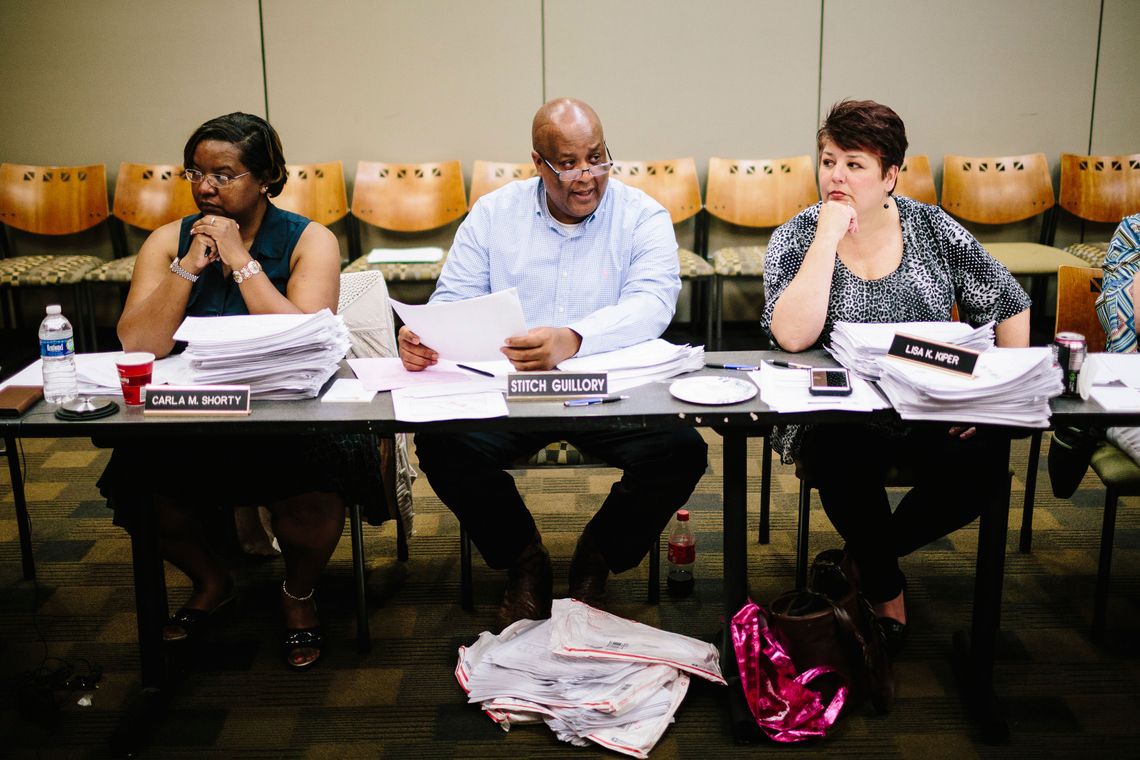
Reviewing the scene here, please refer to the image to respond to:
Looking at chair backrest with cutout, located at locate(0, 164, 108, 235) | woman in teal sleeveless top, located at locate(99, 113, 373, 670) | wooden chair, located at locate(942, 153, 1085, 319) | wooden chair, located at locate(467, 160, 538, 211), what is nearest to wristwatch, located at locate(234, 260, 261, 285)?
woman in teal sleeveless top, located at locate(99, 113, 373, 670)

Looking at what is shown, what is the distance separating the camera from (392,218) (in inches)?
192

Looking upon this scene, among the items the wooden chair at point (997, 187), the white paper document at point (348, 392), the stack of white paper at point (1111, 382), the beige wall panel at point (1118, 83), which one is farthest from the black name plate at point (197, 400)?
the beige wall panel at point (1118, 83)

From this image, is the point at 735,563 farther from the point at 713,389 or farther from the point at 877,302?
the point at 877,302

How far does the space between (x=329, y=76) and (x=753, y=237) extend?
234 cm

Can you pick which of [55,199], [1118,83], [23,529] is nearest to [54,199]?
[55,199]

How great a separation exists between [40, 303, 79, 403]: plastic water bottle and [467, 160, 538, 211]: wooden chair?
3.05m

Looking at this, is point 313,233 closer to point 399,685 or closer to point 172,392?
point 172,392

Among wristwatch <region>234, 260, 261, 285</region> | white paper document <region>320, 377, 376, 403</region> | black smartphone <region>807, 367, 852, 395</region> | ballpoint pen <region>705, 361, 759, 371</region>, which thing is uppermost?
wristwatch <region>234, 260, 261, 285</region>

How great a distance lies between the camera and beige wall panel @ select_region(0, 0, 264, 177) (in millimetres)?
4816

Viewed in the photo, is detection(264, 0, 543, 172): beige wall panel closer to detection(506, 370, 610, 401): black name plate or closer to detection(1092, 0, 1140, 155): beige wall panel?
detection(1092, 0, 1140, 155): beige wall panel

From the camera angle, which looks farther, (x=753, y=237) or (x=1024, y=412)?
(x=753, y=237)

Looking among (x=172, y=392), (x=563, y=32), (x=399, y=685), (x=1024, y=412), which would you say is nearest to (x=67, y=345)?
(x=172, y=392)

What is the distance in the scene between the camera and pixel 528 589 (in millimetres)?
2309

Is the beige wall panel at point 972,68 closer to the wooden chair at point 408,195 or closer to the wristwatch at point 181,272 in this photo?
the wooden chair at point 408,195
